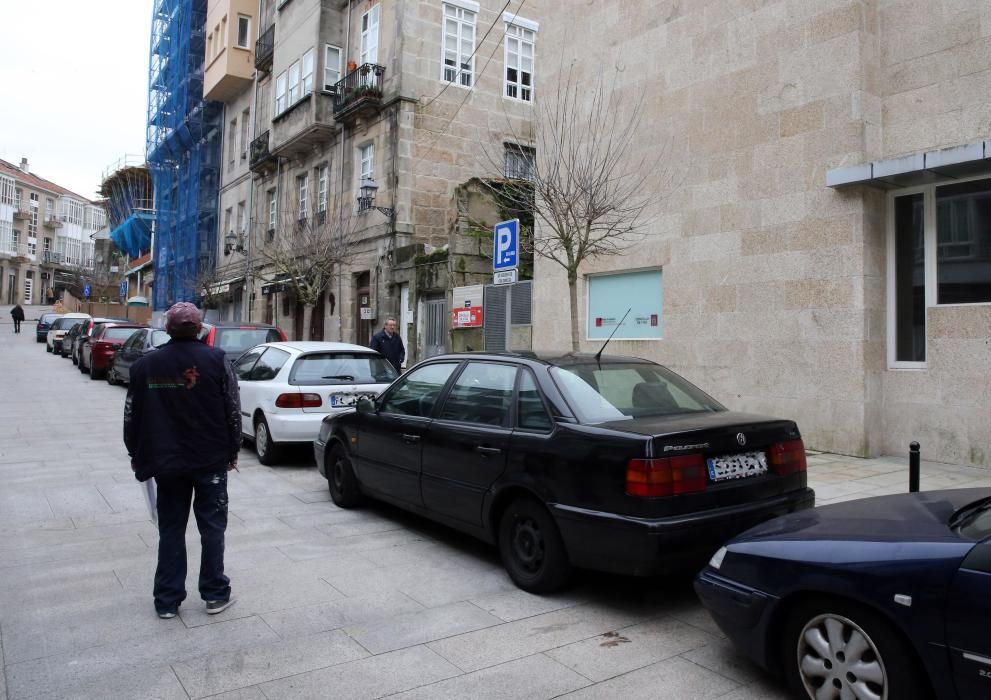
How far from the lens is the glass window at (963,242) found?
27.8 feet

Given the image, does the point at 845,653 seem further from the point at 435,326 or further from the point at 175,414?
the point at 435,326

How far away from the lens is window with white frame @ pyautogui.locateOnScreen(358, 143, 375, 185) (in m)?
22.3

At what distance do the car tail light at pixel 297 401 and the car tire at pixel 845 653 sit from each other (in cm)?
665

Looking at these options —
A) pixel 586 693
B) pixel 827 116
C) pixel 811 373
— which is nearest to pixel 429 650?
pixel 586 693

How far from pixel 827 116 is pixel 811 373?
3355 millimetres

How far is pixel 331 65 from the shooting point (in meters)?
24.8

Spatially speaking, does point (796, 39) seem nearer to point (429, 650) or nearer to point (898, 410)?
point (898, 410)

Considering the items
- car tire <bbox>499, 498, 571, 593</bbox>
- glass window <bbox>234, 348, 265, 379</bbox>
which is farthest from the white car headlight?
glass window <bbox>234, 348, 265, 379</bbox>

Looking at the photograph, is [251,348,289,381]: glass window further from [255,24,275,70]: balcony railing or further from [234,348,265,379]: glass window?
[255,24,275,70]: balcony railing

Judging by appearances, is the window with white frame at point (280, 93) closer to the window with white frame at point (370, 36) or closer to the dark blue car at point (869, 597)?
the window with white frame at point (370, 36)

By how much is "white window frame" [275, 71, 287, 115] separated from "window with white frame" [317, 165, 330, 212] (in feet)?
11.3

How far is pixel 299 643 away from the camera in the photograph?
154 inches

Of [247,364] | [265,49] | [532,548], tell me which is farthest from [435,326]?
[265,49]

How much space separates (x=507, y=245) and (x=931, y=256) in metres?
5.18
